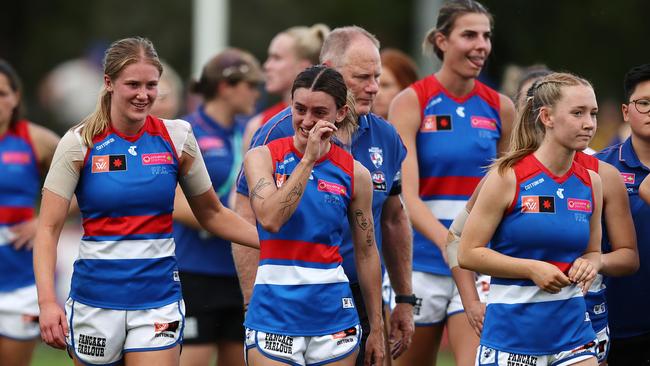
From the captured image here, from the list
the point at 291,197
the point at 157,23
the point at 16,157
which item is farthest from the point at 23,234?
the point at 157,23

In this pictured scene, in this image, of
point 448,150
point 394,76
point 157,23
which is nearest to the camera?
point 448,150

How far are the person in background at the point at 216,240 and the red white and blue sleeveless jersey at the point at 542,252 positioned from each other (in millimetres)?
2642

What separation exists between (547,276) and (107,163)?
2286 mm

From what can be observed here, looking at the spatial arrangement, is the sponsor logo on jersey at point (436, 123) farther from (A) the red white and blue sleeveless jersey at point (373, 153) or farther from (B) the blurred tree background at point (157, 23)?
(B) the blurred tree background at point (157, 23)

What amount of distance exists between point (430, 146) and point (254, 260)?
1.58m

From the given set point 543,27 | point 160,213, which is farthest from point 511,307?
point 543,27

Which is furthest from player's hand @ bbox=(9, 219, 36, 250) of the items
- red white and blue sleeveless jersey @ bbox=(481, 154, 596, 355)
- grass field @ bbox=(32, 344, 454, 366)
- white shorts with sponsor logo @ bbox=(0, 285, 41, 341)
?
grass field @ bbox=(32, 344, 454, 366)

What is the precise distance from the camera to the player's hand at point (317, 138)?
6348mm

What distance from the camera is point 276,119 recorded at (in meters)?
7.19

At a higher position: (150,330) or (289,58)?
(289,58)

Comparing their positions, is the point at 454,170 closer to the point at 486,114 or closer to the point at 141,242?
the point at 486,114

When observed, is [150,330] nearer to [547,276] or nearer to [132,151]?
[132,151]

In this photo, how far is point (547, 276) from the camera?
20.8 feet

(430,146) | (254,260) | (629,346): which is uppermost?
(430,146)
